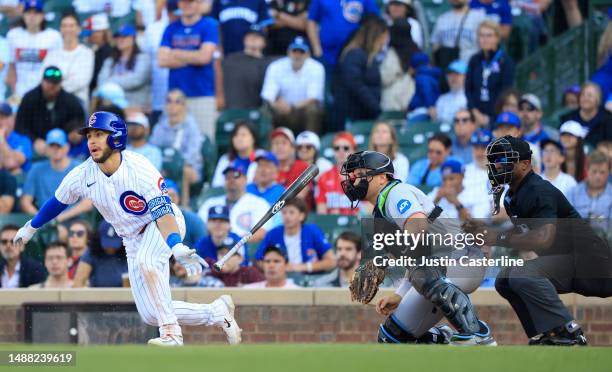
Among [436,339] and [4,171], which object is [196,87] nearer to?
[4,171]

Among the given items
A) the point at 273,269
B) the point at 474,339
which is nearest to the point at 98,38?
the point at 273,269

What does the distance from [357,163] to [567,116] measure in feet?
17.0

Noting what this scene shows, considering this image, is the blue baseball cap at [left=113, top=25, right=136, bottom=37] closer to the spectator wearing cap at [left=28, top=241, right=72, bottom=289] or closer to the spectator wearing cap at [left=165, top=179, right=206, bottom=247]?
the spectator wearing cap at [left=165, top=179, right=206, bottom=247]

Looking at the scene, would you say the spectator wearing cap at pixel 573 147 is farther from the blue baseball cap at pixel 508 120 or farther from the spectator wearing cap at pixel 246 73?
the spectator wearing cap at pixel 246 73

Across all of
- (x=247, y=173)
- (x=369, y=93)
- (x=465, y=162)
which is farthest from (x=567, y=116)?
(x=247, y=173)

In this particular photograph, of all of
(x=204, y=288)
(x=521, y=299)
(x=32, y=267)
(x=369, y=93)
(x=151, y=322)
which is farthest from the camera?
(x=369, y=93)

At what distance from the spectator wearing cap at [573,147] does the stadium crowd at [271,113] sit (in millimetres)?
15

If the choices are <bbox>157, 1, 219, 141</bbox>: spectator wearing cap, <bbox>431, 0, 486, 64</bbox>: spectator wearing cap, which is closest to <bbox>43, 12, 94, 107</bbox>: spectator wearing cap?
<bbox>157, 1, 219, 141</bbox>: spectator wearing cap

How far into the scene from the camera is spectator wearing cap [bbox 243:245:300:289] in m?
11.5

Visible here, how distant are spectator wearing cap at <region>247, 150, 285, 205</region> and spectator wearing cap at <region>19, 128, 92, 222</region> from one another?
5.55 ft

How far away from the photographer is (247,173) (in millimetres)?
12859

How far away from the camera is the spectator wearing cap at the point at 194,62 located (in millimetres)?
13969

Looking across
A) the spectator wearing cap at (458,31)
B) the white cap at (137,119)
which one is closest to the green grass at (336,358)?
the white cap at (137,119)

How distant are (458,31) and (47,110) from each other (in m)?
4.38
